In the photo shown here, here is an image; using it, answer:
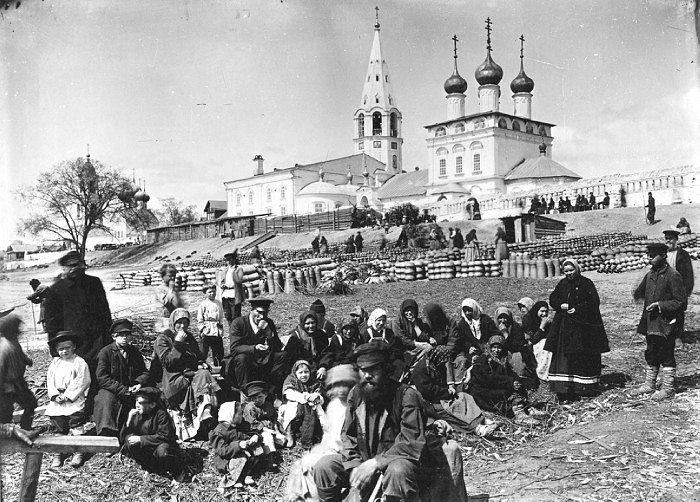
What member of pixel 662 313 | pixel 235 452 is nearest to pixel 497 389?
pixel 662 313

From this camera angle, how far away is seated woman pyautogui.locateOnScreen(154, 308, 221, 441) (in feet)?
15.8

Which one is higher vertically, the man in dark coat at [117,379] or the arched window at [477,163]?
the arched window at [477,163]

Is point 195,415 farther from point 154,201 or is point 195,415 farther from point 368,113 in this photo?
point 368,113

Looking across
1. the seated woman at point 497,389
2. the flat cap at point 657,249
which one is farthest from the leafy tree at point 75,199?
the flat cap at point 657,249

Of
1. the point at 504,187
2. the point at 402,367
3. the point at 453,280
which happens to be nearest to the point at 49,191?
the point at 402,367

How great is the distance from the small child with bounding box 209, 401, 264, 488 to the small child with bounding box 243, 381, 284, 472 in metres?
0.06

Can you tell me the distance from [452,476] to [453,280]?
508cm

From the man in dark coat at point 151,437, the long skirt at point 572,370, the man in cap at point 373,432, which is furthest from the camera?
the long skirt at point 572,370

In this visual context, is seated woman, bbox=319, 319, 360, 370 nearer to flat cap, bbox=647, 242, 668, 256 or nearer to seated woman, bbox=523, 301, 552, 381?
seated woman, bbox=523, 301, 552, 381

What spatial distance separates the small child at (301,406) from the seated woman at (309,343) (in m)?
0.24

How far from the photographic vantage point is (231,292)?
26.7 feet

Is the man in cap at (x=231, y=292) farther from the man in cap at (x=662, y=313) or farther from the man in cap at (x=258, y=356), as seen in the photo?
the man in cap at (x=662, y=313)

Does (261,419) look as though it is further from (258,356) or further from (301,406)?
(258,356)

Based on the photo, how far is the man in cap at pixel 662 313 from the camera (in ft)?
17.1
